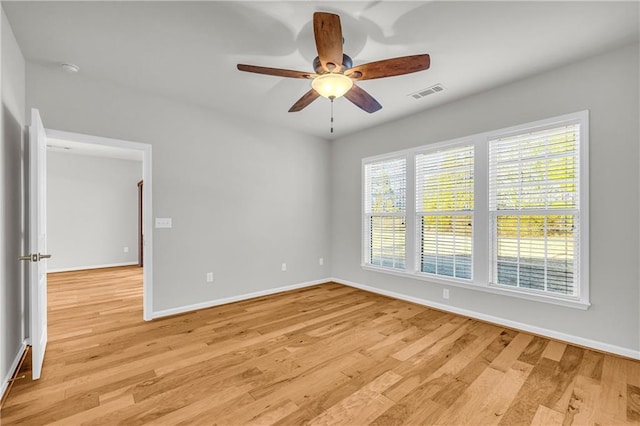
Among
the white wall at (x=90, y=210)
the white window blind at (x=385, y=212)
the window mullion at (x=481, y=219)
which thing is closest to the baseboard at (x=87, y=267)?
the white wall at (x=90, y=210)

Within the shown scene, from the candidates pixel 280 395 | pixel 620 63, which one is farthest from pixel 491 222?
pixel 280 395

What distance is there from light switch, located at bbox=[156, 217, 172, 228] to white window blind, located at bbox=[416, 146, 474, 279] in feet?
10.8

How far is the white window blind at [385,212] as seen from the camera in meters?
4.38

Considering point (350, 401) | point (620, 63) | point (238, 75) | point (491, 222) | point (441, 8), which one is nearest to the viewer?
point (350, 401)

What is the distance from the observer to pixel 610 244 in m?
2.61

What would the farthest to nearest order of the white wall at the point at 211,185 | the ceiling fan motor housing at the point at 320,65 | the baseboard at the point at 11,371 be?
the white wall at the point at 211,185, the ceiling fan motor housing at the point at 320,65, the baseboard at the point at 11,371

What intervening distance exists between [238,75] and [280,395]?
294 cm

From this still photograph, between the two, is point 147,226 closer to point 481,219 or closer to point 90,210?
point 481,219

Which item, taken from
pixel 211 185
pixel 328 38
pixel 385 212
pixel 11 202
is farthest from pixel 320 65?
pixel 385 212

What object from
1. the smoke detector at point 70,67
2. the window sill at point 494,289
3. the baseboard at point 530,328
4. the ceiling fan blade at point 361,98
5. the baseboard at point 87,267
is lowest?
the baseboard at point 87,267

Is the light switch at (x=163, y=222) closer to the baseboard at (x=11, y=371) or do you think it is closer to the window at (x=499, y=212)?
the baseboard at (x=11, y=371)

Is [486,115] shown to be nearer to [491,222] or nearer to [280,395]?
[491,222]

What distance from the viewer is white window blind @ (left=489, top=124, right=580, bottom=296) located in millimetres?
2832

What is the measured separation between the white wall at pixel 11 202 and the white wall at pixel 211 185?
48 centimetres
